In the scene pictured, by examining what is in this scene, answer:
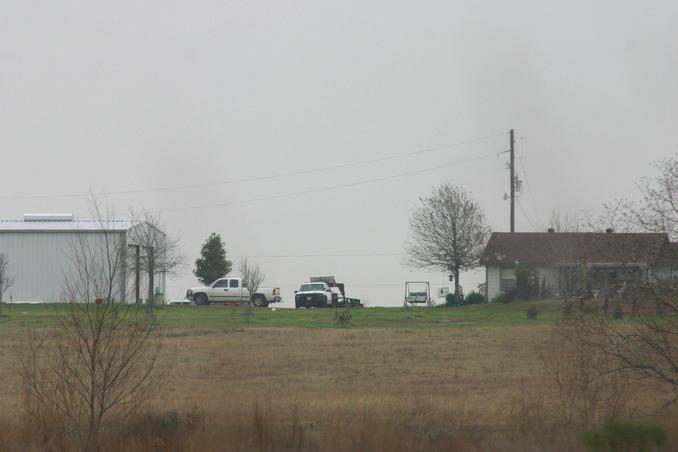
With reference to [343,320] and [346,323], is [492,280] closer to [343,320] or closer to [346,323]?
[343,320]

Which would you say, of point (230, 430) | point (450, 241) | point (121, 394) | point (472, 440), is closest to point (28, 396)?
point (121, 394)

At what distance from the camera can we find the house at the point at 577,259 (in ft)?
57.3

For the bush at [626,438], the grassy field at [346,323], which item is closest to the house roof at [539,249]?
the grassy field at [346,323]

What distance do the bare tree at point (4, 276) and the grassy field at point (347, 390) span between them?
22.9 metres

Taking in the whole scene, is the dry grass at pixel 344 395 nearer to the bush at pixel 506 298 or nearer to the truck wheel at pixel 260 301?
the bush at pixel 506 298

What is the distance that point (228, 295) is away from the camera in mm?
61844

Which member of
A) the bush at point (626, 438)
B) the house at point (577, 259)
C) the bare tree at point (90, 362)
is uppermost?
the house at point (577, 259)

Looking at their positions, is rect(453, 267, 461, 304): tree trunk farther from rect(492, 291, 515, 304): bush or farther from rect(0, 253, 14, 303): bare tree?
rect(0, 253, 14, 303): bare tree

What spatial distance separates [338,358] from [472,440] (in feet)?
37.0

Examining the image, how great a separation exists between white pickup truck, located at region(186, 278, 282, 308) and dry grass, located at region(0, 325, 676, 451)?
1117 inches

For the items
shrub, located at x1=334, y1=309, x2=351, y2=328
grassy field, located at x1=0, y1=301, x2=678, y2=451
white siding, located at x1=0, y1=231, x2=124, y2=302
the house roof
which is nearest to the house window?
the house roof

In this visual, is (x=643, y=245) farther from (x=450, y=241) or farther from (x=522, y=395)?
(x=450, y=241)

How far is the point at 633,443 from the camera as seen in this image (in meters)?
14.7

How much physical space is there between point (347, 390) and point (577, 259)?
27554 millimetres
